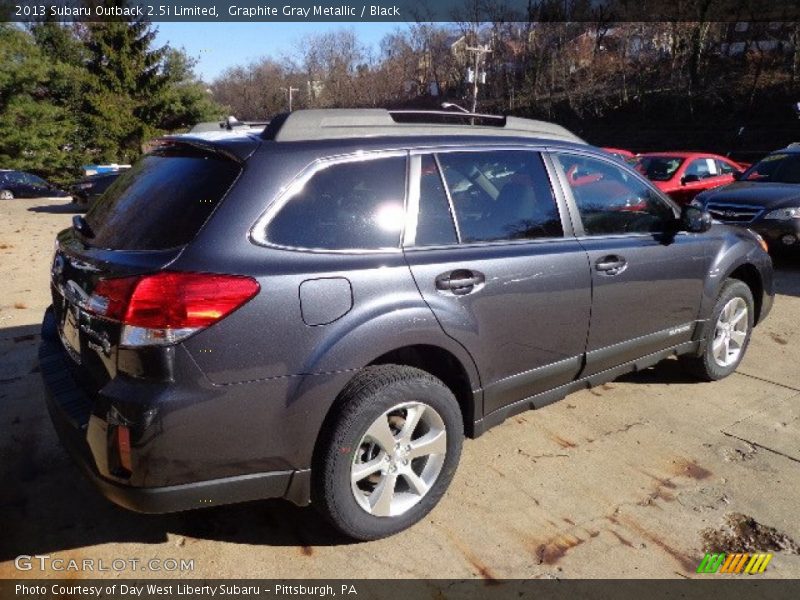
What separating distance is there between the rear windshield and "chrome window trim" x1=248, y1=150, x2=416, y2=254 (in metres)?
0.19

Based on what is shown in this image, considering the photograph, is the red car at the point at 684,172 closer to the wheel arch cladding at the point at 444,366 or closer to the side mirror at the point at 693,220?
the side mirror at the point at 693,220

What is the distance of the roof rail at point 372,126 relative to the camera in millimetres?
2715

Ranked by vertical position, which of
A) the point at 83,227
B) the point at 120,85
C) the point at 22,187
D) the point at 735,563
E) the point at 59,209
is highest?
the point at 120,85

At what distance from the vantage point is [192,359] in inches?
87.7

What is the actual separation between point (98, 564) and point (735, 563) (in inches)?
106

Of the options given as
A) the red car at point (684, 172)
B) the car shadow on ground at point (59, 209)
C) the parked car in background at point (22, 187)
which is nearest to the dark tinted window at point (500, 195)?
the red car at point (684, 172)

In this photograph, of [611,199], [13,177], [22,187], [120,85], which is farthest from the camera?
[120,85]

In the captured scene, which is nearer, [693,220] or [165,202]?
[165,202]

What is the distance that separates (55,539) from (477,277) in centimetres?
219

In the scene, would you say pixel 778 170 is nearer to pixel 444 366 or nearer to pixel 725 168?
pixel 725 168

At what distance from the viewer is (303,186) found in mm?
2566

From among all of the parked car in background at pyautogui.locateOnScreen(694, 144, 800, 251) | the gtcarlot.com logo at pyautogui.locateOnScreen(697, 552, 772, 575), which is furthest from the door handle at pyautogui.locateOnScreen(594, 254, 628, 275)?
the parked car in background at pyautogui.locateOnScreen(694, 144, 800, 251)

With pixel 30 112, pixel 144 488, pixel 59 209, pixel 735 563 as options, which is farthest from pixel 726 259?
pixel 30 112

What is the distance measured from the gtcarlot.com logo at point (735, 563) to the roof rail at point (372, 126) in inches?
88.6
